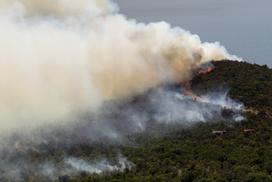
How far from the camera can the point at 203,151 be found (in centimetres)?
7312

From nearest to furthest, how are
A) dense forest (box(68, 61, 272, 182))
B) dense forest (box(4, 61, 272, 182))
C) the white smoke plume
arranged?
dense forest (box(68, 61, 272, 182))
dense forest (box(4, 61, 272, 182))
the white smoke plume

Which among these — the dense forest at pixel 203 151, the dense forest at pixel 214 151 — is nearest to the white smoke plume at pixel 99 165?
the dense forest at pixel 203 151

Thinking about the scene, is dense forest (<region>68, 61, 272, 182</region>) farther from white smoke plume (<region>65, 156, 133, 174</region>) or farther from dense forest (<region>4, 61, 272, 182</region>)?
white smoke plume (<region>65, 156, 133, 174</region>)

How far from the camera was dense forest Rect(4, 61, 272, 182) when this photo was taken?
65.4 m

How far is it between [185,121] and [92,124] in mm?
12649

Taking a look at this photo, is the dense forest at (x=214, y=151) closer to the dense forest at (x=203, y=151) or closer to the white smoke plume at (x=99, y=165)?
the dense forest at (x=203, y=151)

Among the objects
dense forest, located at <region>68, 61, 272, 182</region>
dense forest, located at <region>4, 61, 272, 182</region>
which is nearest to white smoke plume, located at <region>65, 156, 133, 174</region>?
dense forest, located at <region>4, 61, 272, 182</region>

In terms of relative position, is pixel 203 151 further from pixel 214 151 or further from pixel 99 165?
pixel 99 165

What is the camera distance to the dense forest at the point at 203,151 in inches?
2576

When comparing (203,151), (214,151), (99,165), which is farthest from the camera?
(203,151)

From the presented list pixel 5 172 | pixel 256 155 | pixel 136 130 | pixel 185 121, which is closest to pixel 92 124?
pixel 136 130

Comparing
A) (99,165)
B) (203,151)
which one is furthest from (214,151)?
(99,165)

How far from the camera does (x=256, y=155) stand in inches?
2768

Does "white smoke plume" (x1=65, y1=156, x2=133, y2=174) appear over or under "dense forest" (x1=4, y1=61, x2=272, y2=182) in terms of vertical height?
under
